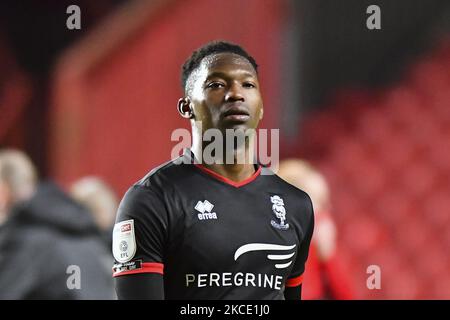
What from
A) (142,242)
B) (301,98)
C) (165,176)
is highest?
(301,98)

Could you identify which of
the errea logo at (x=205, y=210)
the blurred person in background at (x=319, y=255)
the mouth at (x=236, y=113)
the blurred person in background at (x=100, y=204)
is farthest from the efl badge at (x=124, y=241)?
the blurred person in background at (x=100, y=204)

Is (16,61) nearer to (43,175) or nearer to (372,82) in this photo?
(43,175)

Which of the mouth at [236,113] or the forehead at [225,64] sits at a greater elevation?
the forehead at [225,64]

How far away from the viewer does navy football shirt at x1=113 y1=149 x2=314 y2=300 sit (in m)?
1.42

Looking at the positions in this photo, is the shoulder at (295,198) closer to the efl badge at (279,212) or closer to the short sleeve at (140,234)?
the efl badge at (279,212)

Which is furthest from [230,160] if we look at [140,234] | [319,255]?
[319,255]

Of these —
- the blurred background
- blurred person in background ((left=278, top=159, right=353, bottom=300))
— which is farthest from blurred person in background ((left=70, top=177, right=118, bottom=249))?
blurred person in background ((left=278, top=159, right=353, bottom=300))

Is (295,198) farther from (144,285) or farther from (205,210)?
(144,285)

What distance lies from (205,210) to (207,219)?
2 centimetres

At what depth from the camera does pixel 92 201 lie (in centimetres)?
342

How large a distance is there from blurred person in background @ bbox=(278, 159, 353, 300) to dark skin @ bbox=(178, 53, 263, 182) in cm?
129

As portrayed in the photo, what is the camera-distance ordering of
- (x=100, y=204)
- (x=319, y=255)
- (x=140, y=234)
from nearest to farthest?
(x=140, y=234)
(x=319, y=255)
(x=100, y=204)

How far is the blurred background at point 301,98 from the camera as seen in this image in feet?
14.4

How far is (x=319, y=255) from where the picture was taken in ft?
9.53
